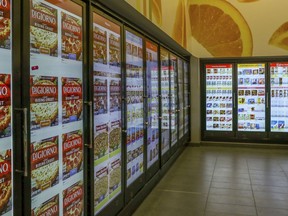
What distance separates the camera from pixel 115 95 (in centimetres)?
332

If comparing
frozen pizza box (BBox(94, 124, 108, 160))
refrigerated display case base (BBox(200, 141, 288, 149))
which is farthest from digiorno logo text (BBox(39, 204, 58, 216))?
refrigerated display case base (BBox(200, 141, 288, 149))

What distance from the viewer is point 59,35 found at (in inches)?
89.0

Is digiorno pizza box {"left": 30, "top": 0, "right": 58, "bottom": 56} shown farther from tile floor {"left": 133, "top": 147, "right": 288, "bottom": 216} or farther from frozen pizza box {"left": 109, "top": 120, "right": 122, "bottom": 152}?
tile floor {"left": 133, "top": 147, "right": 288, "bottom": 216}

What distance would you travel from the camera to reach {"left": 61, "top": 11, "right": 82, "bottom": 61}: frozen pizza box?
2.32m

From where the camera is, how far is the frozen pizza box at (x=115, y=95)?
3217 millimetres

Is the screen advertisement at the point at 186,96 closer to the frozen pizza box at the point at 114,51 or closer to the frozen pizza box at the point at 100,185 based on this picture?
the frozen pizza box at the point at 114,51

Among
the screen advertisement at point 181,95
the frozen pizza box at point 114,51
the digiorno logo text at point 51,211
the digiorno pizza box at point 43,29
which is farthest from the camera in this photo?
the screen advertisement at point 181,95

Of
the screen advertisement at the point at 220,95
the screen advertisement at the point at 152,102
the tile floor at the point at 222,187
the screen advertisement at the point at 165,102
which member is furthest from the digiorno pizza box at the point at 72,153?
the screen advertisement at the point at 220,95

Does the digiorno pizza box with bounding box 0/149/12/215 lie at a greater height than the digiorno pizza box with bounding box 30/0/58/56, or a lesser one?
lesser

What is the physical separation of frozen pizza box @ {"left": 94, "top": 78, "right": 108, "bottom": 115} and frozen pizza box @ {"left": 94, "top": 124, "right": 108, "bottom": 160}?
15 cm

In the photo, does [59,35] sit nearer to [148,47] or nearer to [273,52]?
[148,47]

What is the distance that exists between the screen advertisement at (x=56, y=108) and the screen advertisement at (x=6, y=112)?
191 millimetres

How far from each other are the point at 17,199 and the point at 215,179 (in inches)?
159

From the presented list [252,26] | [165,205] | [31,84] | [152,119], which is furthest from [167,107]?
[31,84]
